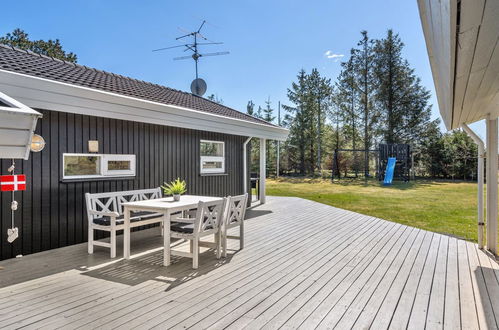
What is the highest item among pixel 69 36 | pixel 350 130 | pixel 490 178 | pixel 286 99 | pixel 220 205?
pixel 69 36

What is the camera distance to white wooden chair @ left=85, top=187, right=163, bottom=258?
416 centimetres

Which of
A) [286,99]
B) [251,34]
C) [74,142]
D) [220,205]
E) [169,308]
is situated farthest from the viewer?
[286,99]

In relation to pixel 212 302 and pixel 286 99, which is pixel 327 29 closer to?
pixel 286 99

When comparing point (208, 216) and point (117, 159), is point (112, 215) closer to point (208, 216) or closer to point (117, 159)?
point (208, 216)

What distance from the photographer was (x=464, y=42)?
57.5 inches

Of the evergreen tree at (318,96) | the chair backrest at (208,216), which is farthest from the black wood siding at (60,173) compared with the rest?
the evergreen tree at (318,96)

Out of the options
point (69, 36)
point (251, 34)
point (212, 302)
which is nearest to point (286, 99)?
point (251, 34)

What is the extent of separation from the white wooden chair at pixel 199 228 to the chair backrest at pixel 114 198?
45.0 inches

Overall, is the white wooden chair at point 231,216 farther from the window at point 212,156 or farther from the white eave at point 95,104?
the window at point 212,156

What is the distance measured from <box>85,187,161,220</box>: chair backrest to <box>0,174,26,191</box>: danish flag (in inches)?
30.5

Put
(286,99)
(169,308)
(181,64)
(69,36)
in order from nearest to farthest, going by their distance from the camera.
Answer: (169,308) → (69,36) → (181,64) → (286,99)

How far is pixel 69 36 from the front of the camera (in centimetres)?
2091

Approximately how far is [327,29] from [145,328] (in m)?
17.8

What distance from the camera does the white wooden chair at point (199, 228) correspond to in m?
3.79
